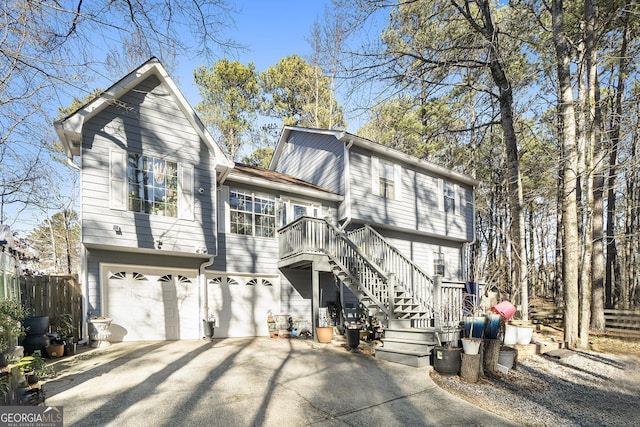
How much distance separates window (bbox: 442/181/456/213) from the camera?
50.1ft

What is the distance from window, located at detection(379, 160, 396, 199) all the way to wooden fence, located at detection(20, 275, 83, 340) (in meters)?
9.48

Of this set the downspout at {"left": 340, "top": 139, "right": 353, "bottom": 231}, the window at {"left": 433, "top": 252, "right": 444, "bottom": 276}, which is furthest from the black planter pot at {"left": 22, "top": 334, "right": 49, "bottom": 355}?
the window at {"left": 433, "top": 252, "right": 444, "bottom": 276}

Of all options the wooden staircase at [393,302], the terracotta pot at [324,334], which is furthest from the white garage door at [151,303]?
the wooden staircase at [393,302]

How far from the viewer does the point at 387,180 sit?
13.2 metres

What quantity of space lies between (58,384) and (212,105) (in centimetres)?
1808

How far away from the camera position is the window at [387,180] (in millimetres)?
13016

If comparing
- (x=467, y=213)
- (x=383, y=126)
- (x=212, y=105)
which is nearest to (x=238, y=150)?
(x=212, y=105)

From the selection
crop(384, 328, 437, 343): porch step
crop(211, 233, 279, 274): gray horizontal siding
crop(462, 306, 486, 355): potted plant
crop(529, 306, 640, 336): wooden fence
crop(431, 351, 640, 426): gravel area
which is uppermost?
crop(211, 233, 279, 274): gray horizontal siding

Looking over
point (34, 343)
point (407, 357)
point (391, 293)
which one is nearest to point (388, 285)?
point (391, 293)

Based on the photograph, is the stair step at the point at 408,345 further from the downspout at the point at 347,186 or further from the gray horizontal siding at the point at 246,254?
the downspout at the point at 347,186

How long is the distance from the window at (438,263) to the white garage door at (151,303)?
31.4 feet

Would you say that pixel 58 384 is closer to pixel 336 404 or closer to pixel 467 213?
pixel 336 404

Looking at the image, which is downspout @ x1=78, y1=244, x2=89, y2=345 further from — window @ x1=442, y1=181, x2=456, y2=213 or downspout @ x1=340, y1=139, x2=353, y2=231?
window @ x1=442, y1=181, x2=456, y2=213

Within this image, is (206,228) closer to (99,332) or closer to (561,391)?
(99,332)
